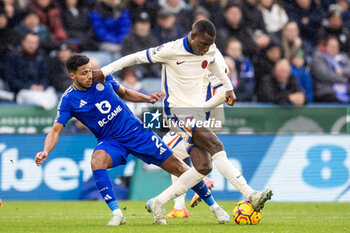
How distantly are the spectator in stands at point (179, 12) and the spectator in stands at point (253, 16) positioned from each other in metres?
1.43

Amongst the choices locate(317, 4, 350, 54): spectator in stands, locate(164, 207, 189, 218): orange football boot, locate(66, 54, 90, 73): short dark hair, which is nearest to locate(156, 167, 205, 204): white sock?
locate(164, 207, 189, 218): orange football boot

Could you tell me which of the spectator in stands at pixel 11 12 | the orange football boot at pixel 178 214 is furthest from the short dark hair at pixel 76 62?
the spectator in stands at pixel 11 12

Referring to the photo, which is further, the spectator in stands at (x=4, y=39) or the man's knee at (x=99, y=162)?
the spectator in stands at (x=4, y=39)

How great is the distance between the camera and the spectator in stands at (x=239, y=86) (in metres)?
14.5

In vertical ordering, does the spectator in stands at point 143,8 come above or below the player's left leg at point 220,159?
above

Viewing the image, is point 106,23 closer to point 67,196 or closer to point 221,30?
point 221,30

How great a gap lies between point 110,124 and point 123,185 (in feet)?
15.8

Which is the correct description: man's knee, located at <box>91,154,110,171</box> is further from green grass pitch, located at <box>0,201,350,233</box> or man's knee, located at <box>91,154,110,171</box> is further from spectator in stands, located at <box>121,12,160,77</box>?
spectator in stands, located at <box>121,12,160,77</box>

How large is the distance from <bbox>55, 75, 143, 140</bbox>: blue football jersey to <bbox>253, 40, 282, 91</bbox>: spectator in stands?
6.91 m

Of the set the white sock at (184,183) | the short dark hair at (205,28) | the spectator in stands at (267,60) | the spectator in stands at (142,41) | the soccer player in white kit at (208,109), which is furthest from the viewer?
the spectator in stands at (267,60)

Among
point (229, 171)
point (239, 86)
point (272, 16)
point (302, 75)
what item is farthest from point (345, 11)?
point (229, 171)

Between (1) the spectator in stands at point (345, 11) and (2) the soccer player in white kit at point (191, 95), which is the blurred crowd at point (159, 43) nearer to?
(1) the spectator in stands at point (345, 11)

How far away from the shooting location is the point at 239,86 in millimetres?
14594

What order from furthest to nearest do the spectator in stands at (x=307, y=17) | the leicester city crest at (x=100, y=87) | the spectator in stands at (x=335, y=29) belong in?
the spectator in stands at (x=307, y=17) < the spectator in stands at (x=335, y=29) < the leicester city crest at (x=100, y=87)
